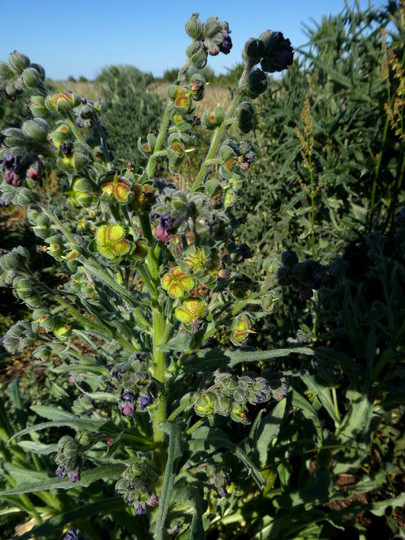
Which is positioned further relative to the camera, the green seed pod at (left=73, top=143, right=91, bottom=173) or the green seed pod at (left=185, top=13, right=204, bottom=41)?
the green seed pod at (left=185, top=13, right=204, bottom=41)

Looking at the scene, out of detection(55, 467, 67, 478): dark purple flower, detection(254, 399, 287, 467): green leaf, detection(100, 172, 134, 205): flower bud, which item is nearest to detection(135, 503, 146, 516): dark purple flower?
detection(55, 467, 67, 478): dark purple flower

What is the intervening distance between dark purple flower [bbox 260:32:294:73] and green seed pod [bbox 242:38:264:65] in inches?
1.2

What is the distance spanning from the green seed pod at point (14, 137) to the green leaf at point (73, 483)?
1103 millimetres

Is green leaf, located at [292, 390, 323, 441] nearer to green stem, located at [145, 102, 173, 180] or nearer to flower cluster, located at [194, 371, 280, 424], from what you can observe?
flower cluster, located at [194, 371, 280, 424]

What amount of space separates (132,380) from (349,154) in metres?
2.69

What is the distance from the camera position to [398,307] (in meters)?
2.47

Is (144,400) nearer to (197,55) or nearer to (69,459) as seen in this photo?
(69,459)

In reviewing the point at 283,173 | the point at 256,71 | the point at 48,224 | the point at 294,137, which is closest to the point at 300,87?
the point at 294,137

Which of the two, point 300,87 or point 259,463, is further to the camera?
point 300,87

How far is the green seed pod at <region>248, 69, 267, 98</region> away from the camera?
45.4 inches

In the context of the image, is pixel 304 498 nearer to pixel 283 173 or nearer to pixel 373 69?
pixel 283 173

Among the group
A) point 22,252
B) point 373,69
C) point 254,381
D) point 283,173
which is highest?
point 373,69

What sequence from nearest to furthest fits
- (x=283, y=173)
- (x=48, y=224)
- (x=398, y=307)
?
(x=48, y=224)
(x=398, y=307)
(x=283, y=173)

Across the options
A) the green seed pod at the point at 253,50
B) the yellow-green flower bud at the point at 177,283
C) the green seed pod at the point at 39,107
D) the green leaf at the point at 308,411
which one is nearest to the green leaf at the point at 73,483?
the yellow-green flower bud at the point at 177,283
